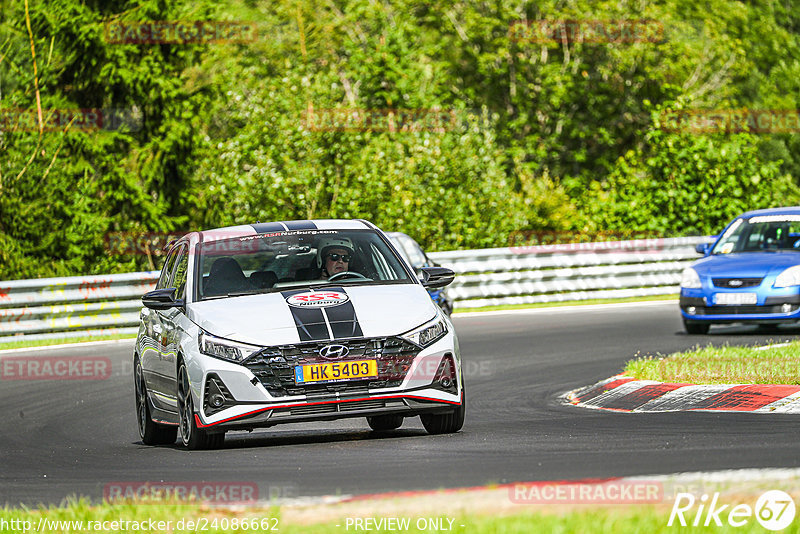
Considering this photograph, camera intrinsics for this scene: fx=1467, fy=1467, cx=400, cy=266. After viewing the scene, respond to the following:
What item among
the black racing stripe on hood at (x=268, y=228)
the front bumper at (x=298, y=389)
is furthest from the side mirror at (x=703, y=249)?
the front bumper at (x=298, y=389)

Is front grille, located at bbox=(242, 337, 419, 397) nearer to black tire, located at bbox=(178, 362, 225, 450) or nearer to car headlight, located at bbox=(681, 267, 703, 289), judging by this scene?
black tire, located at bbox=(178, 362, 225, 450)

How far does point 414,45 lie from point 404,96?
257 cm

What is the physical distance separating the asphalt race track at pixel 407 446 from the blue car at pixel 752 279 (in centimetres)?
280

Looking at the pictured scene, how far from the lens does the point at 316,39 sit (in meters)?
49.7

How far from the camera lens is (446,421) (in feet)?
32.9

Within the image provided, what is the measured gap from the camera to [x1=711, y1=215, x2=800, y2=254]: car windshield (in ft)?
62.6

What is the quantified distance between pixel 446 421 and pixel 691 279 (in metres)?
9.45

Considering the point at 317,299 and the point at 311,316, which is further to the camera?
the point at 317,299

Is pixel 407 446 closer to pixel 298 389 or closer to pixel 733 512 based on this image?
pixel 298 389

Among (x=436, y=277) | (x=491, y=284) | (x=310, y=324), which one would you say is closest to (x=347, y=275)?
(x=436, y=277)

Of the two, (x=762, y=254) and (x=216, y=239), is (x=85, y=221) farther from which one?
(x=216, y=239)

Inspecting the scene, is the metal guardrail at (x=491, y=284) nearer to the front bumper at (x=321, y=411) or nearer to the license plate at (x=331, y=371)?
the front bumper at (x=321, y=411)

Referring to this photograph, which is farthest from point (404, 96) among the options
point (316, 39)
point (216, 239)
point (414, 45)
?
point (216, 239)

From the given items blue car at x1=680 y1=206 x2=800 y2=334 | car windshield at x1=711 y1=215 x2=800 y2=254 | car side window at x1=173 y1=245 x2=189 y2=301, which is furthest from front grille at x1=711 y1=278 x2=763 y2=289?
car side window at x1=173 y1=245 x2=189 y2=301
